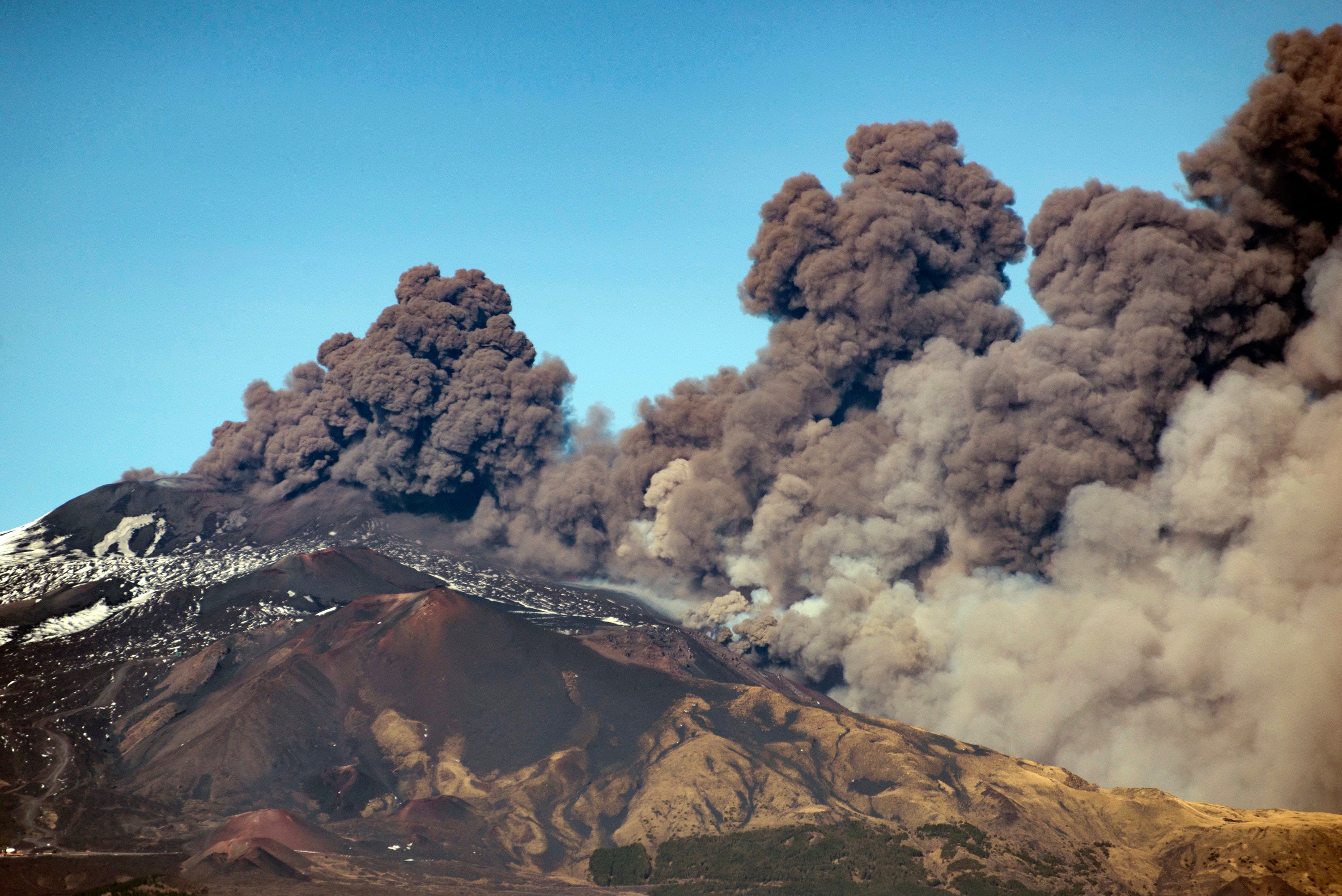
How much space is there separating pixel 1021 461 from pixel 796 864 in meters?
22.8

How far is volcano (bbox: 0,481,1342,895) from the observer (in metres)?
40.7

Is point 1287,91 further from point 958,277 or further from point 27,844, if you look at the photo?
point 27,844

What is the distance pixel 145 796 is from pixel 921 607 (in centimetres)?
3366

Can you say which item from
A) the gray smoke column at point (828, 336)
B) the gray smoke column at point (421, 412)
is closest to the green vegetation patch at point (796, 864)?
the gray smoke column at point (828, 336)

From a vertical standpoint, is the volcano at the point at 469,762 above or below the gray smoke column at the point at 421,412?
below

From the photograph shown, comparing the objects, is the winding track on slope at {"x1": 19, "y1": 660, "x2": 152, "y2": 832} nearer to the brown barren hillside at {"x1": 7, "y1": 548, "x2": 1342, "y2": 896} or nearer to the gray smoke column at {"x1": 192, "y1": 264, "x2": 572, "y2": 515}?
the brown barren hillside at {"x1": 7, "y1": 548, "x2": 1342, "y2": 896}

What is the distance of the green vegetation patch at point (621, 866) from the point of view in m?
41.7

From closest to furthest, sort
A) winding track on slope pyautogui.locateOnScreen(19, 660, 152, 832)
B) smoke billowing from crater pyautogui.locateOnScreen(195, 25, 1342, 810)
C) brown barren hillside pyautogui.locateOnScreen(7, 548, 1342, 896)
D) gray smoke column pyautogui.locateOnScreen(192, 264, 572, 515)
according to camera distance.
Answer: brown barren hillside pyautogui.locateOnScreen(7, 548, 1342, 896) → winding track on slope pyautogui.locateOnScreen(19, 660, 152, 832) → smoke billowing from crater pyautogui.locateOnScreen(195, 25, 1342, 810) → gray smoke column pyautogui.locateOnScreen(192, 264, 572, 515)

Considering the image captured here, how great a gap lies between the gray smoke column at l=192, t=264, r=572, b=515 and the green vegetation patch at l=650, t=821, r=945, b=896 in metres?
40.2

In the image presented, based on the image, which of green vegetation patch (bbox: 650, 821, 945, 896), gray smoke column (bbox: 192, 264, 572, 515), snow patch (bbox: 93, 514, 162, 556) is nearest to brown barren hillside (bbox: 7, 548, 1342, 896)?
green vegetation patch (bbox: 650, 821, 945, 896)

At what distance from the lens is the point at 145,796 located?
4472 cm

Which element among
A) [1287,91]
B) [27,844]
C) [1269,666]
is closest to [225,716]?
[27,844]

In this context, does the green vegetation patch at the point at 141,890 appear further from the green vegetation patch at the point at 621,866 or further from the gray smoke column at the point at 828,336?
the gray smoke column at the point at 828,336

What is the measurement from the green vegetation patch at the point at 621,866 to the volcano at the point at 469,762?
0.54 m
